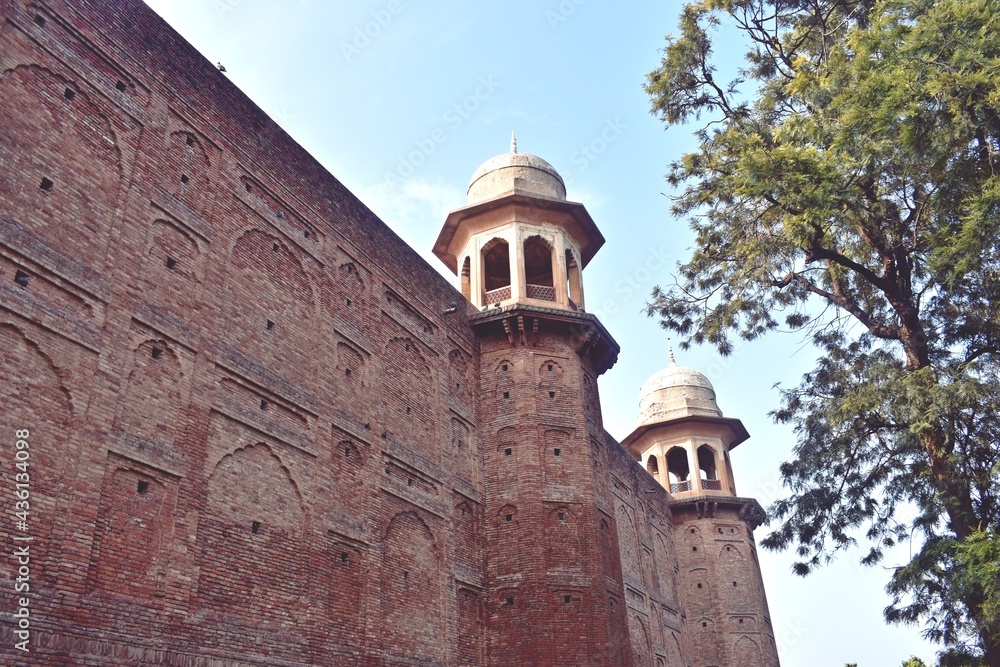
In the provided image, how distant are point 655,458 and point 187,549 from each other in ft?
73.2

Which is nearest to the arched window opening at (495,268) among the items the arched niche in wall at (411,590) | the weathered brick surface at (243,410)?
the weathered brick surface at (243,410)

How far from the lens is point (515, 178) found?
1848 cm

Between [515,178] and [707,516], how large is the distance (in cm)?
1420

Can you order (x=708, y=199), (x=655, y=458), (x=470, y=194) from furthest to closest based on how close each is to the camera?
(x=655, y=458) → (x=470, y=194) → (x=708, y=199)

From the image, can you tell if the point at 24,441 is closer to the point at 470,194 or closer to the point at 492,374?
the point at 492,374

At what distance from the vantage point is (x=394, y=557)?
12.4 metres

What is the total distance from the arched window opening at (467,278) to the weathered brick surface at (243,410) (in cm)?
184

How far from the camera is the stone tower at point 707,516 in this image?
1010 inches

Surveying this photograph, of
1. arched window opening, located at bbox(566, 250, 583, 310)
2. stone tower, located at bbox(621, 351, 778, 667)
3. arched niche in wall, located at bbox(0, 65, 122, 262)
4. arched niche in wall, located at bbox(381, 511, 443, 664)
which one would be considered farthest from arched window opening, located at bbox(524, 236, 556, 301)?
stone tower, located at bbox(621, 351, 778, 667)

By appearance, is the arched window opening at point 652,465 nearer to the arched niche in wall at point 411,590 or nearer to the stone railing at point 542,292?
the stone railing at point 542,292

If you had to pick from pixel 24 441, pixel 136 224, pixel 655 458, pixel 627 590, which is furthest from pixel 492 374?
pixel 655 458

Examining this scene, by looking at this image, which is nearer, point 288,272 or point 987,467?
point 987,467

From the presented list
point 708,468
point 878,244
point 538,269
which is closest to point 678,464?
point 708,468

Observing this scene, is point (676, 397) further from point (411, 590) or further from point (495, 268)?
point (411, 590)
